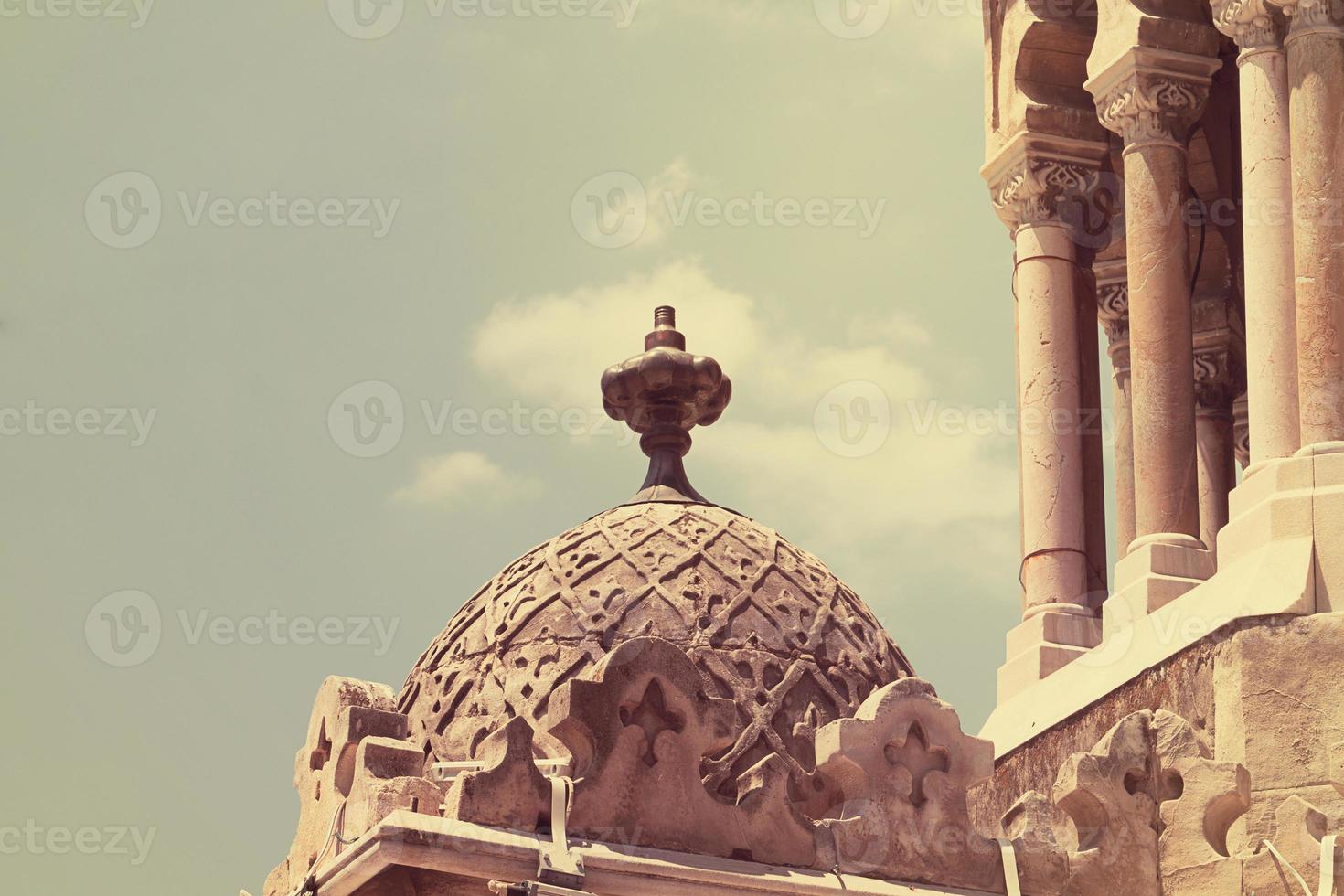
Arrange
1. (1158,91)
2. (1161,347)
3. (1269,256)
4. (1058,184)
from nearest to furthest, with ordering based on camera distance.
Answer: (1269,256) → (1161,347) → (1158,91) → (1058,184)

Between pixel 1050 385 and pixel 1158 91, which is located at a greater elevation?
pixel 1158 91

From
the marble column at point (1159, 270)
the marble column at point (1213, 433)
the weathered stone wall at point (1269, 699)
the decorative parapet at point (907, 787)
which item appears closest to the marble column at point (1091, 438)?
the marble column at point (1159, 270)

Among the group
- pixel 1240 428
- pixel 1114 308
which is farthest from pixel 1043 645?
pixel 1240 428

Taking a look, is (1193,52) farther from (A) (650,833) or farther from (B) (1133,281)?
(A) (650,833)

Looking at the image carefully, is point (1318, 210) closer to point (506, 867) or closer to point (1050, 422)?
point (1050, 422)

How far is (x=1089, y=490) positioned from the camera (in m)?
26.1

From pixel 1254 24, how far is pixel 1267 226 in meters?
1.64

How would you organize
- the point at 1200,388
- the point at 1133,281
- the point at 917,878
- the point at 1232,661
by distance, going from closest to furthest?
the point at 917,878
the point at 1232,661
the point at 1133,281
the point at 1200,388

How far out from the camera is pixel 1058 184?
26.5 m

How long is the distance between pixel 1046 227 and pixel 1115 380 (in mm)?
4067

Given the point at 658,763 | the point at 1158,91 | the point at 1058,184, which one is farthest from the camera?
the point at 1058,184

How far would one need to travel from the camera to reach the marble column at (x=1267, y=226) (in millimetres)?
21266

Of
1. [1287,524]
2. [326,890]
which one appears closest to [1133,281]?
[1287,524]

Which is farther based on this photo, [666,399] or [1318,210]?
[1318,210]
